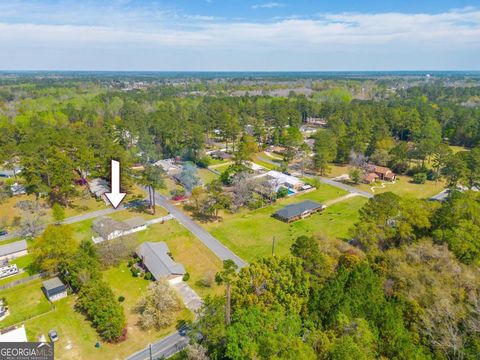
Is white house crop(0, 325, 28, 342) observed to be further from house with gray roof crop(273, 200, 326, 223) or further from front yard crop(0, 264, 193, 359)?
house with gray roof crop(273, 200, 326, 223)

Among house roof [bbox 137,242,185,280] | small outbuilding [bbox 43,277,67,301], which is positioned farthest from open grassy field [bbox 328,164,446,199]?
small outbuilding [bbox 43,277,67,301]

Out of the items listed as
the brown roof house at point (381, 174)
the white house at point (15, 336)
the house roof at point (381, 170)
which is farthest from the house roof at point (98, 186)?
the house roof at point (381, 170)

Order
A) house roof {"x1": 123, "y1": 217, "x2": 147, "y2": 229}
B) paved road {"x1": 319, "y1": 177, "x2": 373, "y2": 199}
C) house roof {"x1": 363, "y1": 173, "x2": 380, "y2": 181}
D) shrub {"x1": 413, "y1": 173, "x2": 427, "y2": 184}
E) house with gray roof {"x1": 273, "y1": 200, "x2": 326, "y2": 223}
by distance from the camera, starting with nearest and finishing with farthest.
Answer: house roof {"x1": 123, "y1": 217, "x2": 147, "y2": 229} < house with gray roof {"x1": 273, "y1": 200, "x2": 326, "y2": 223} < paved road {"x1": 319, "y1": 177, "x2": 373, "y2": 199} < shrub {"x1": 413, "y1": 173, "x2": 427, "y2": 184} < house roof {"x1": 363, "y1": 173, "x2": 380, "y2": 181}

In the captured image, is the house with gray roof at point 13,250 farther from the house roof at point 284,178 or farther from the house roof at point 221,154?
the house roof at point 221,154

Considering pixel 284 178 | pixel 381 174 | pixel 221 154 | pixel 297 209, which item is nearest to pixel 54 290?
pixel 297 209

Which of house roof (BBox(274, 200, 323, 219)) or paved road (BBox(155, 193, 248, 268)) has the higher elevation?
house roof (BBox(274, 200, 323, 219))

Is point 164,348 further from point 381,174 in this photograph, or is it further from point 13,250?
point 381,174
